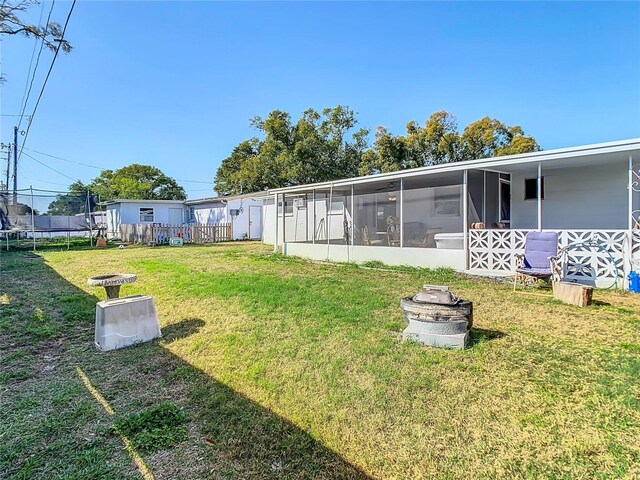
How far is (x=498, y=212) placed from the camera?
9.60m

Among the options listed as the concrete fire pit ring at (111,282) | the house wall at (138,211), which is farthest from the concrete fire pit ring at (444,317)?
the house wall at (138,211)

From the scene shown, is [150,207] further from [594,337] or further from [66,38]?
[594,337]

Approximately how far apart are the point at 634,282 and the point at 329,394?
6291 millimetres

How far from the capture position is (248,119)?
2595 centimetres

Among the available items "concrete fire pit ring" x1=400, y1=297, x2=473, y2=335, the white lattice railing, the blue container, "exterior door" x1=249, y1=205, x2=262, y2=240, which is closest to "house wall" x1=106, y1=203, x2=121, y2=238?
"exterior door" x1=249, y1=205, x2=262, y2=240

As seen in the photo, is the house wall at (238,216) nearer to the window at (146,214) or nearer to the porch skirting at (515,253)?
the window at (146,214)

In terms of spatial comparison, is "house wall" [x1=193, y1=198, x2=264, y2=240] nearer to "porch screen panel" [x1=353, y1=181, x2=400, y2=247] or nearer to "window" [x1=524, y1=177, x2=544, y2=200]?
"porch screen panel" [x1=353, y1=181, x2=400, y2=247]

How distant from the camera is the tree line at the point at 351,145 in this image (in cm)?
2225

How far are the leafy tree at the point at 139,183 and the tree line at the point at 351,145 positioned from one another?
1946 cm

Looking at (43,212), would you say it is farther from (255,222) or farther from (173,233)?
(255,222)

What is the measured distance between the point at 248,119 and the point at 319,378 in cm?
Result: 2550

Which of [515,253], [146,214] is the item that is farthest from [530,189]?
[146,214]

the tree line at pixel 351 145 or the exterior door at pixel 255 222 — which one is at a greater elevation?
the tree line at pixel 351 145

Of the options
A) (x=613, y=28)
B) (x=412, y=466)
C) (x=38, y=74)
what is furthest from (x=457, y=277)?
(x=38, y=74)
